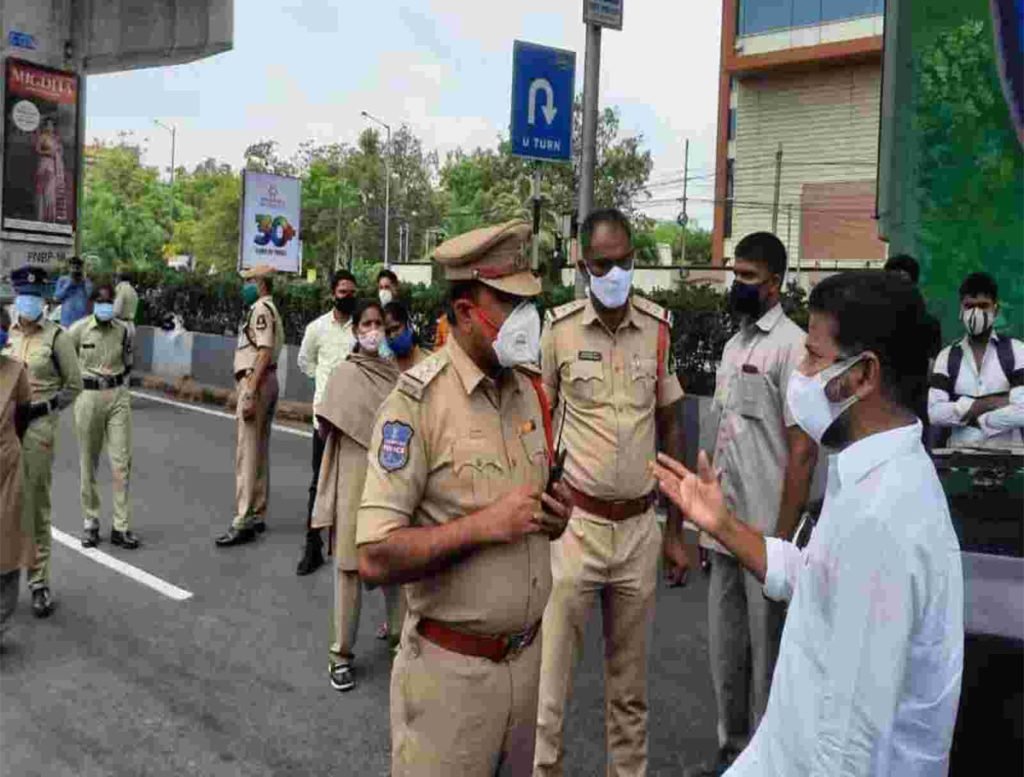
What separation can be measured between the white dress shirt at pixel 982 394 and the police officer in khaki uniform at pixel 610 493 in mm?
2034

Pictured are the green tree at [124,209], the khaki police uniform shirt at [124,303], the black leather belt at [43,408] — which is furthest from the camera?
the green tree at [124,209]

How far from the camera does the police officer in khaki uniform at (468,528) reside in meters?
2.50

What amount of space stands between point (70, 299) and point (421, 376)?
11444 mm

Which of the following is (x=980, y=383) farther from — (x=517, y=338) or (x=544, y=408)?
(x=517, y=338)

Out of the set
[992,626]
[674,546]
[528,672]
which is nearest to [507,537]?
[528,672]

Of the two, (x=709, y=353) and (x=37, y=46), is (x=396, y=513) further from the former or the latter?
(x=37, y=46)

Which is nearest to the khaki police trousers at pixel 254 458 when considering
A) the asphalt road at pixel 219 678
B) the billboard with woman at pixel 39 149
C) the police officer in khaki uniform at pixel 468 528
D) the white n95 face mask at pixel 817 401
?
the asphalt road at pixel 219 678

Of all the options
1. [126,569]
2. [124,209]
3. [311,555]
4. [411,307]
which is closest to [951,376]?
[311,555]

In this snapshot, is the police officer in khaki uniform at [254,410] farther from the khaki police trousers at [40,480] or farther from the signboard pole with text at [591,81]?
the signboard pole with text at [591,81]

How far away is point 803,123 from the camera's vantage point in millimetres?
33406

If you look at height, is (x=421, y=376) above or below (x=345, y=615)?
above

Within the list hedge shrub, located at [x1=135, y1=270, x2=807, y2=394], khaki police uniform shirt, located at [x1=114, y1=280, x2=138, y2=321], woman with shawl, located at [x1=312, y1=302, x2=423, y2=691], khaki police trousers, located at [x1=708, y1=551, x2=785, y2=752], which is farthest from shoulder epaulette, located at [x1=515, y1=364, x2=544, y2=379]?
khaki police uniform shirt, located at [x1=114, y1=280, x2=138, y2=321]

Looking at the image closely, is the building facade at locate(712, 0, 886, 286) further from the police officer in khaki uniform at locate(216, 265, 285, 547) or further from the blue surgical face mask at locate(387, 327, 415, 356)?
the blue surgical face mask at locate(387, 327, 415, 356)

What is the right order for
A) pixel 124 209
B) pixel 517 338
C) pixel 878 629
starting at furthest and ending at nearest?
pixel 124 209
pixel 517 338
pixel 878 629
